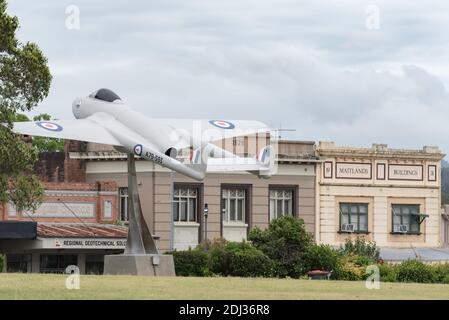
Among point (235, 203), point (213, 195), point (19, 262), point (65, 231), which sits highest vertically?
point (213, 195)

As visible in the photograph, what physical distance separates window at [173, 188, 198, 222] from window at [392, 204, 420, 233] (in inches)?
530

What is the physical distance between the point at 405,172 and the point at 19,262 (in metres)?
25.9

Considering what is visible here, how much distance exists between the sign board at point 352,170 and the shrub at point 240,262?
25.9 meters

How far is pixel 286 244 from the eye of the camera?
61750 mm

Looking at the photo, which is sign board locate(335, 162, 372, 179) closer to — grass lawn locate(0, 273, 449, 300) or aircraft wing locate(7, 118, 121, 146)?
aircraft wing locate(7, 118, 121, 146)

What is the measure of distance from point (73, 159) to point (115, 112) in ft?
113

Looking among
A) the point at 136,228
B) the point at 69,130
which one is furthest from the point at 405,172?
the point at 69,130

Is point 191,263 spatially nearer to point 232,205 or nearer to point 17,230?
point 17,230

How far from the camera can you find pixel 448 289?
39.6 m

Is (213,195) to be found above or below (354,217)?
above

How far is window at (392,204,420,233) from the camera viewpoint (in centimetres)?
8631
